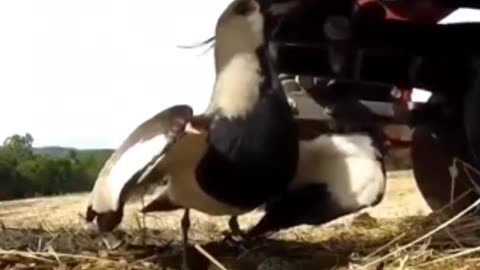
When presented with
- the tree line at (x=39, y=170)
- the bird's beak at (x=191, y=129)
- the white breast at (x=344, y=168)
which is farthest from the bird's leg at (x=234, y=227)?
the tree line at (x=39, y=170)

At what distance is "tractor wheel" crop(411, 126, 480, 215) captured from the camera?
2.11 meters

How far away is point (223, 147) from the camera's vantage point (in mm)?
1859

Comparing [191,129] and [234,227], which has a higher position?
[191,129]

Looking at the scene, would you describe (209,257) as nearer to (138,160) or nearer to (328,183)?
(138,160)

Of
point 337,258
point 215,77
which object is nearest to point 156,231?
point 215,77

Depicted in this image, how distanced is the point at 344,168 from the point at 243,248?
220 mm

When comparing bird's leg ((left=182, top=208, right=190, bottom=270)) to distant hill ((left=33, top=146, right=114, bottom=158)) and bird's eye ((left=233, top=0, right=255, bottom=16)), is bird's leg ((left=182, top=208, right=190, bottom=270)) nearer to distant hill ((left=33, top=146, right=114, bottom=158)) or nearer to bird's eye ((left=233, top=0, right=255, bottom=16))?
bird's eye ((left=233, top=0, right=255, bottom=16))

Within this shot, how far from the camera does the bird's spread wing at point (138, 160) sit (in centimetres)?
176

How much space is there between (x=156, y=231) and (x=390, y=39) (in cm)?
50

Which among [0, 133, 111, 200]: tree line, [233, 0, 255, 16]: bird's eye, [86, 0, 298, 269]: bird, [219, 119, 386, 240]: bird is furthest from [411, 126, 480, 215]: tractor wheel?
[0, 133, 111, 200]: tree line

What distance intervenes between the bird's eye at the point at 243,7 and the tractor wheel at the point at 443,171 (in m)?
0.45

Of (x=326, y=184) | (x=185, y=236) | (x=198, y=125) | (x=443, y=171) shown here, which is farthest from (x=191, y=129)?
(x=443, y=171)

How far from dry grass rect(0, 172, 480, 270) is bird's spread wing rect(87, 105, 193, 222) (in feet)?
0.26

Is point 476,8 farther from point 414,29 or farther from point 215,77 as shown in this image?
point 215,77
